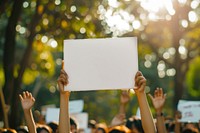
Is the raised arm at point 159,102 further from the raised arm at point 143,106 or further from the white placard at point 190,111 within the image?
the white placard at point 190,111

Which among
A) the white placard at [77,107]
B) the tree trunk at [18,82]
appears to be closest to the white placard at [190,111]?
the white placard at [77,107]

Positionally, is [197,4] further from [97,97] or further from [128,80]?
[97,97]

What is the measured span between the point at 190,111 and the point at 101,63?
4.04 m

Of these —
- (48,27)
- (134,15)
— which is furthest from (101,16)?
(134,15)

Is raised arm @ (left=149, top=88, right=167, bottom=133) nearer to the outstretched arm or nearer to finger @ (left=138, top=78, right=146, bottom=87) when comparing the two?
finger @ (left=138, top=78, right=146, bottom=87)

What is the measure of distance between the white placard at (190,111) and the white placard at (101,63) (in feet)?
12.5

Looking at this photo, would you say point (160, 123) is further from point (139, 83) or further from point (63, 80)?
point (63, 80)

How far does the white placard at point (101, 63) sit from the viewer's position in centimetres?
587

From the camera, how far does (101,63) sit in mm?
5957

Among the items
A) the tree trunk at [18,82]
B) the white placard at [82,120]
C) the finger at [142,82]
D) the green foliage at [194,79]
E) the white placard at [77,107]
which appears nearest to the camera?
the finger at [142,82]

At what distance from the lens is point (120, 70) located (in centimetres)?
590

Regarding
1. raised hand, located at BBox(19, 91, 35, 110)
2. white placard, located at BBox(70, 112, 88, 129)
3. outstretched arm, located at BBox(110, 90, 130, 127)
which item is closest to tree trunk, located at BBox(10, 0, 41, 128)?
white placard, located at BBox(70, 112, 88, 129)

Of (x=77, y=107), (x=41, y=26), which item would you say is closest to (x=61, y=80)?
(x=77, y=107)

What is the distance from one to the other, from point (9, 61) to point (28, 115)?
665cm
